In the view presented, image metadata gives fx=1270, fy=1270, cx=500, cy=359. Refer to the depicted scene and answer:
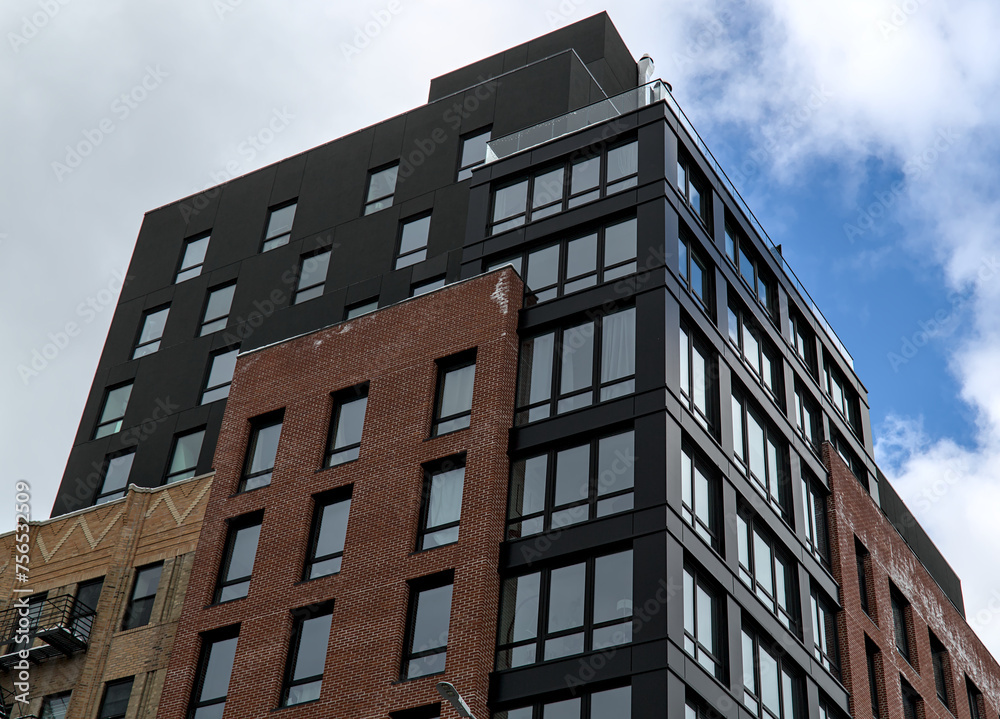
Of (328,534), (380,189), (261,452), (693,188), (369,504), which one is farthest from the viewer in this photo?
(380,189)

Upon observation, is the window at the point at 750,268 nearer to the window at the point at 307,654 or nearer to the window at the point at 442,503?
the window at the point at 442,503

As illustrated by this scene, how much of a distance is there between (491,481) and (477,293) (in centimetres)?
685

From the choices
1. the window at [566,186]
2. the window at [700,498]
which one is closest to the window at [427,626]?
the window at [700,498]

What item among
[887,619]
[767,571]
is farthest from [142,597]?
[887,619]

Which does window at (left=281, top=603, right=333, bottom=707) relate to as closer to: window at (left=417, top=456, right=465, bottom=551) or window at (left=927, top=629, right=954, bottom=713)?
window at (left=417, top=456, right=465, bottom=551)

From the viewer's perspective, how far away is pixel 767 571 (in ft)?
126

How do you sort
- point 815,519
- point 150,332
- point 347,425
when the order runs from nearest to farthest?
point 347,425 → point 815,519 → point 150,332

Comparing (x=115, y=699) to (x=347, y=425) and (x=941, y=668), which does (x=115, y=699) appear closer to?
(x=347, y=425)

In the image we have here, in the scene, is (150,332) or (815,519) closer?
(815,519)

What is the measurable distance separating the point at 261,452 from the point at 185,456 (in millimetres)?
7567

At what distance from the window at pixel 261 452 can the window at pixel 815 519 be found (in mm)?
17662

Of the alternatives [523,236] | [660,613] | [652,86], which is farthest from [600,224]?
[660,613]

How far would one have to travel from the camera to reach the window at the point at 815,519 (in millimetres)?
42969

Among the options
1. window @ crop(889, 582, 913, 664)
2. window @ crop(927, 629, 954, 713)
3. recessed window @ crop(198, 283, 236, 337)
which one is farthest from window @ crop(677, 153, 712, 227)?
window @ crop(927, 629, 954, 713)
